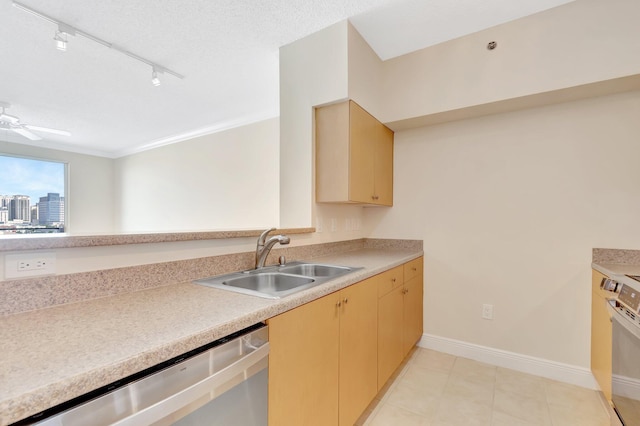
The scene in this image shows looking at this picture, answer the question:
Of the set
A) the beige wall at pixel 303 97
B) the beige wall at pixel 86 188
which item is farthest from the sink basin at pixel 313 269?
the beige wall at pixel 86 188

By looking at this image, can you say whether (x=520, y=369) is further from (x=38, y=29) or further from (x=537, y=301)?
(x=38, y=29)

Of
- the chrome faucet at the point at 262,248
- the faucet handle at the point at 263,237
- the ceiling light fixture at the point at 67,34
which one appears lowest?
the chrome faucet at the point at 262,248

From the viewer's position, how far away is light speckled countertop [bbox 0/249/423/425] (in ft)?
1.68

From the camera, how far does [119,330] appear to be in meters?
0.76

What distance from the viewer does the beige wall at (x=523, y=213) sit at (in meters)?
1.95

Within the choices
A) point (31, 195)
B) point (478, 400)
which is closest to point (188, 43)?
point (478, 400)

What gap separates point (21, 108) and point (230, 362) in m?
4.87

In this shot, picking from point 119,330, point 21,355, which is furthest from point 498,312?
point 21,355

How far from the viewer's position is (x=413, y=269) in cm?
236

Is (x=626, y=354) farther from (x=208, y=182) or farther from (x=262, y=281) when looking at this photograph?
(x=208, y=182)

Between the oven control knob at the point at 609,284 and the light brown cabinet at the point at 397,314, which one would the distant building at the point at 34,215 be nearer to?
the light brown cabinet at the point at 397,314

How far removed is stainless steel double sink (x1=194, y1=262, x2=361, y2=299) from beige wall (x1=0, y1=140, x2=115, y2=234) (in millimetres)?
5555

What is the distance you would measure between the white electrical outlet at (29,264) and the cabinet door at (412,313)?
2.04 meters

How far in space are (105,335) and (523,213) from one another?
2.67 m
